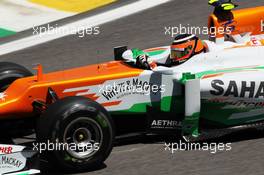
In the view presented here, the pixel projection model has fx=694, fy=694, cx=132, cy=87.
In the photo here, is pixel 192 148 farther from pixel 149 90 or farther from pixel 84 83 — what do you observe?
pixel 84 83

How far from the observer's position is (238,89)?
7785 millimetres

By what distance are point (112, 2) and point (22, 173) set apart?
24.5 feet

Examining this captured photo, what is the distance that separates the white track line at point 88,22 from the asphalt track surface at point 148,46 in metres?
0.17

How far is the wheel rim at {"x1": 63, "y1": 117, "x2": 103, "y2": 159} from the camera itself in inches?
280

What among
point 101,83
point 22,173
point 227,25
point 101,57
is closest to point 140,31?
point 101,57

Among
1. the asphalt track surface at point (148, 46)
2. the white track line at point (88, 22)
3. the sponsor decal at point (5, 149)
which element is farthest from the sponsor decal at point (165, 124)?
the white track line at point (88, 22)

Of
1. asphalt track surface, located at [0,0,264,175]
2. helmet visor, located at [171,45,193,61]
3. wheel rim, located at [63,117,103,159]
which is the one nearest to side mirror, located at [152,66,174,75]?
helmet visor, located at [171,45,193,61]

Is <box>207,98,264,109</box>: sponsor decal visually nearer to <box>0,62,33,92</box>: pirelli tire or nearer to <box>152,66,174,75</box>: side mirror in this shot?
<box>152,66,174,75</box>: side mirror

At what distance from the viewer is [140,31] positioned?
1270 centimetres

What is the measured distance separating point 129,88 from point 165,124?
1.92ft

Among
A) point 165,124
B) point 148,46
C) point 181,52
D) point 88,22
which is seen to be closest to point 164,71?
point 181,52

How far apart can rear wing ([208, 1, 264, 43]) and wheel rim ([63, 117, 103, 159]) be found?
2.19 meters

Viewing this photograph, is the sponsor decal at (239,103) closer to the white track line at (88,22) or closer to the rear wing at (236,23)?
the rear wing at (236,23)

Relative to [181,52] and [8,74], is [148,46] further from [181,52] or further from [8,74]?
[181,52]
